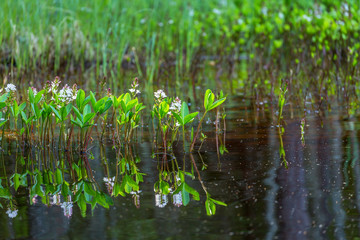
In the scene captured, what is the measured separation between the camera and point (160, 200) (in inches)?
110

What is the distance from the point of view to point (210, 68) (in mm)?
9719

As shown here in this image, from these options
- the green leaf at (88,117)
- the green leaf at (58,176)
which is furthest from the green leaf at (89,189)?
the green leaf at (88,117)

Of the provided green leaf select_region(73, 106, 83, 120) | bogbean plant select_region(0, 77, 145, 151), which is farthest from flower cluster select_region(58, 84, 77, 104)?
green leaf select_region(73, 106, 83, 120)

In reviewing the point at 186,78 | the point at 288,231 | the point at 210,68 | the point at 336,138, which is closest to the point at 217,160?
the point at 336,138

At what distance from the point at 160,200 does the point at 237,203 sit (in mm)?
343

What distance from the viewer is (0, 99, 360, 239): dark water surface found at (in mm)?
2359

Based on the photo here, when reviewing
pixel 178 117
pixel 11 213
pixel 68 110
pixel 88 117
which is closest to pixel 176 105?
pixel 178 117

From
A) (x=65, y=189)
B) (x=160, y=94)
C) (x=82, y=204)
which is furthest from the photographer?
(x=160, y=94)

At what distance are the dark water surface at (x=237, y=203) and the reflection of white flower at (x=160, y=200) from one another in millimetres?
18

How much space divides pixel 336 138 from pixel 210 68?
223 inches

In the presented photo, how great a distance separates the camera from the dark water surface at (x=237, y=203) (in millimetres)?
2359

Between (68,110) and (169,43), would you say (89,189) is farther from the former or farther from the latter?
(169,43)

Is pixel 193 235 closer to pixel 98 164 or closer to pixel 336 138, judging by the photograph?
pixel 98 164

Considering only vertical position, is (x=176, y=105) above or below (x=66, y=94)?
below
